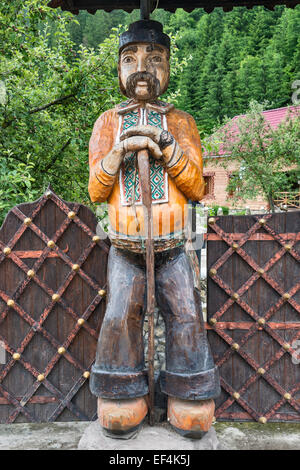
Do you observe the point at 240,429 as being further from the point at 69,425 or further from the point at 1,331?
the point at 1,331

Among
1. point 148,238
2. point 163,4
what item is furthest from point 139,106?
point 163,4

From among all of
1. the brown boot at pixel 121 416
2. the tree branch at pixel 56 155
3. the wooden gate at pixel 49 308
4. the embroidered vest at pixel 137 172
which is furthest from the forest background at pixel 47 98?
the brown boot at pixel 121 416

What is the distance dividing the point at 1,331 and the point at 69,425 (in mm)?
749

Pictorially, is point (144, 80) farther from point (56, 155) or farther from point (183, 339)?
point (56, 155)

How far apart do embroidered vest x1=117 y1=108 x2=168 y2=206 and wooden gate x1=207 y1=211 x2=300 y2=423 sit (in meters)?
0.63

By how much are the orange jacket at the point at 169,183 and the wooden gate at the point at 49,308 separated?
497mm

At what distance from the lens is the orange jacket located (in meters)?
2.11

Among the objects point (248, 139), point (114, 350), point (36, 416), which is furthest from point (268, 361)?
point (248, 139)

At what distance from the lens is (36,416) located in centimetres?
261

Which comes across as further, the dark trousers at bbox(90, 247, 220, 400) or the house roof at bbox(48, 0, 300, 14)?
the house roof at bbox(48, 0, 300, 14)

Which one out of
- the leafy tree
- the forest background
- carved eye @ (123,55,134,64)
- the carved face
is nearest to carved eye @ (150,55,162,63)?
the carved face

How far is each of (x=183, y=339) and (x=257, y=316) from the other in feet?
2.34

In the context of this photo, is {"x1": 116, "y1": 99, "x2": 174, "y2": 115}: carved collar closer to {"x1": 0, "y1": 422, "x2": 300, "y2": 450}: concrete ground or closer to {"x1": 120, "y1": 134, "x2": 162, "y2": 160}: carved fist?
{"x1": 120, "y1": 134, "x2": 162, "y2": 160}: carved fist

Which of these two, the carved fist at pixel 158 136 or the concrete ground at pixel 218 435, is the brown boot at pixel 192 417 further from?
the carved fist at pixel 158 136
